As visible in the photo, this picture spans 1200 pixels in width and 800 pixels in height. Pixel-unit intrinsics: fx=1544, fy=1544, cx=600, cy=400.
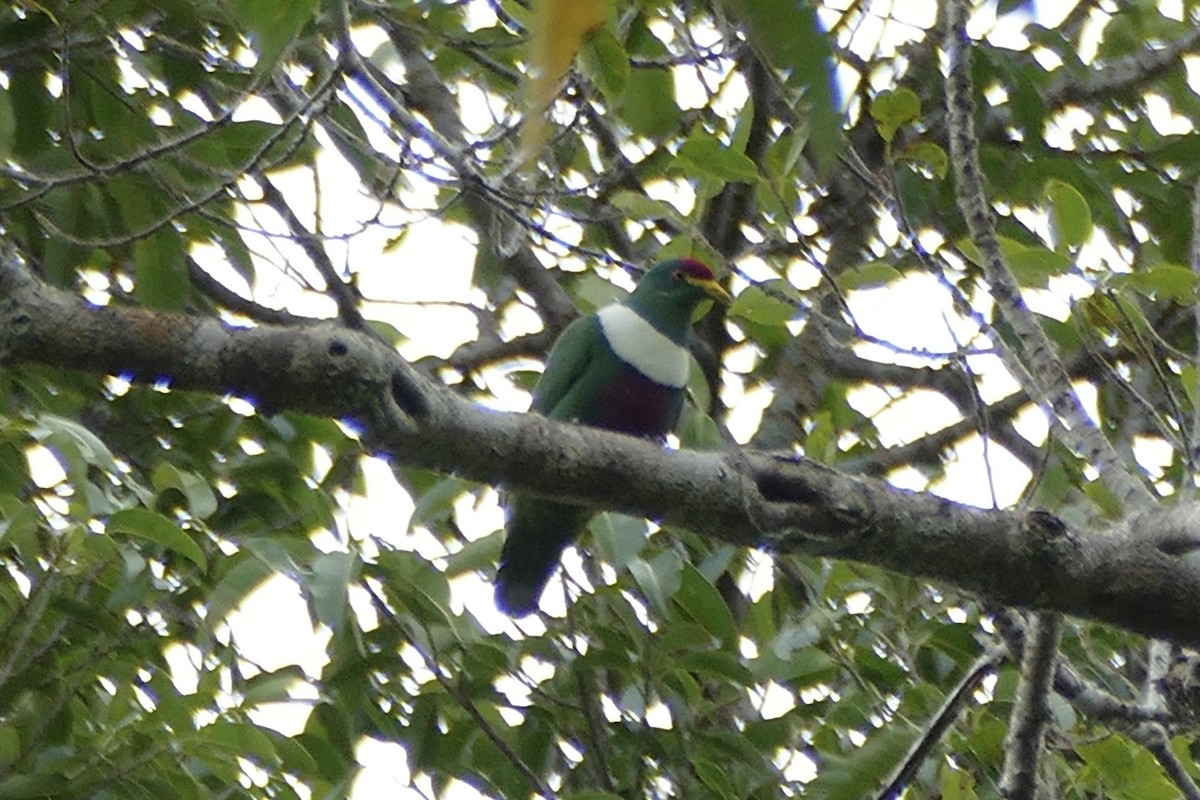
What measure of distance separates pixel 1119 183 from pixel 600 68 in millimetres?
1683

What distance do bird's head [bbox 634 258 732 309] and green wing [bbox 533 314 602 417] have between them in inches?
9.0

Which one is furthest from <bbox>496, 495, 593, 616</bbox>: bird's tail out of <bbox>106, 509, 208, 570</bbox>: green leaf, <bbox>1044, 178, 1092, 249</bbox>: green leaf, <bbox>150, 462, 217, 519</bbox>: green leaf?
<bbox>1044, 178, 1092, 249</bbox>: green leaf

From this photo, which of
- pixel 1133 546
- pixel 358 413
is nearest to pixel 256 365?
pixel 358 413

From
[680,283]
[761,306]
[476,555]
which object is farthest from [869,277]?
[680,283]

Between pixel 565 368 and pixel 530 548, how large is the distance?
467 millimetres

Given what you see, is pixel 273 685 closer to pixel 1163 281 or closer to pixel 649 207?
pixel 649 207

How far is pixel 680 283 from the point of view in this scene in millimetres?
3832

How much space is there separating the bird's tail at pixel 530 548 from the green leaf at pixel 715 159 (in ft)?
3.50

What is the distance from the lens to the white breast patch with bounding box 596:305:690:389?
141 inches

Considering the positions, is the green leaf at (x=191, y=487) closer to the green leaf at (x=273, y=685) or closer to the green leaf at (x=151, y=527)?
the green leaf at (x=151, y=527)

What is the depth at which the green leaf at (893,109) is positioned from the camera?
239 centimetres

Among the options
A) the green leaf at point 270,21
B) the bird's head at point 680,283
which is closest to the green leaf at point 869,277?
the bird's head at point 680,283

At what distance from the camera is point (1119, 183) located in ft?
11.8

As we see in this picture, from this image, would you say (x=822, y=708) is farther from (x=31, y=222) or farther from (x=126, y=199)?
(x=31, y=222)
